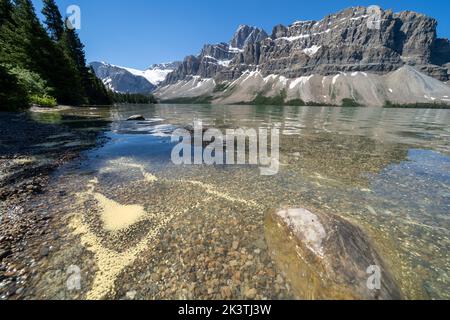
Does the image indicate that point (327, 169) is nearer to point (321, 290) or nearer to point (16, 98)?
point (321, 290)

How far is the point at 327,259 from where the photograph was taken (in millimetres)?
4812

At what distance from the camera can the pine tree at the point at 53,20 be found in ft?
208

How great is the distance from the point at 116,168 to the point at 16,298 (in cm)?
824

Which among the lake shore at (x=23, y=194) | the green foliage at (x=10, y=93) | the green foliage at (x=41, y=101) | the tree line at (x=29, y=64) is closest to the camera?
the lake shore at (x=23, y=194)

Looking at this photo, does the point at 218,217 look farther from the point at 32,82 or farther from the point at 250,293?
the point at 32,82

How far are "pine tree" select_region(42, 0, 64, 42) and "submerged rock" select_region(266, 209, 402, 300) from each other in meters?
88.3

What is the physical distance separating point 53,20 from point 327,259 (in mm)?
96994

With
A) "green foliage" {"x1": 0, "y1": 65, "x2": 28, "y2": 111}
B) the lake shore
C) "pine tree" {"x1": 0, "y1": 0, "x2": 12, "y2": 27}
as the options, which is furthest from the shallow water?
"pine tree" {"x1": 0, "y1": 0, "x2": 12, "y2": 27}

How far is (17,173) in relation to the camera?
989 centimetres

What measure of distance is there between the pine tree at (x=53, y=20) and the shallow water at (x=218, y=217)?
267ft

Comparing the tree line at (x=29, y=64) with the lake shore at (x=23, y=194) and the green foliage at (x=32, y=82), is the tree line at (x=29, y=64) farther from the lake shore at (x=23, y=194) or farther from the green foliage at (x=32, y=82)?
the lake shore at (x=23, y=194)

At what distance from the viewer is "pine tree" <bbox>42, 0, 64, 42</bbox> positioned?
63.3 metres

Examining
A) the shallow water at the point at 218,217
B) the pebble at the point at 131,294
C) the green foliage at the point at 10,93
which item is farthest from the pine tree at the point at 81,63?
the pebble at the point at 131,294

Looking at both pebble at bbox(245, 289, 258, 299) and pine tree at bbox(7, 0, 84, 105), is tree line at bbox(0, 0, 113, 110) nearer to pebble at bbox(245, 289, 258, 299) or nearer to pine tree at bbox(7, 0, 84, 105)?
pine tree at bbox(7, 0, 84, 105)
